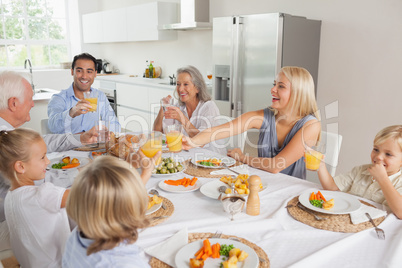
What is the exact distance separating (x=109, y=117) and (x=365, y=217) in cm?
→ 212

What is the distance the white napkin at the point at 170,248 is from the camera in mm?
1009

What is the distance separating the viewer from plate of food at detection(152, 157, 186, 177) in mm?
1724

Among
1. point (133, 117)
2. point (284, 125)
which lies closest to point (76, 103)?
point (284, 125)

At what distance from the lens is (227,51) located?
146 inches

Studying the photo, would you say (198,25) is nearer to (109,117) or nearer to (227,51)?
(227,51)

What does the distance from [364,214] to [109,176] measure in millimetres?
951

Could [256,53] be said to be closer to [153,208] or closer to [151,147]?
[151,147]

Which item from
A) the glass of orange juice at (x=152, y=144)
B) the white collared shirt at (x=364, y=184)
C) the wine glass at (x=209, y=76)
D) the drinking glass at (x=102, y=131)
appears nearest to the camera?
the white collared shirt at (x=364, y=184)

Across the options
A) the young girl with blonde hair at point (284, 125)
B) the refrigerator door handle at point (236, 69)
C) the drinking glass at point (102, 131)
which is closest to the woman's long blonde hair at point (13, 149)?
the drinking glass at point (102, 131)

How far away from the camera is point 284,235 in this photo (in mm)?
1140

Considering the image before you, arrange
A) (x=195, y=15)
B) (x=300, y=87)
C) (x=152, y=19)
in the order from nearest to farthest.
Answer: (x=300, y=87)
(x=195, y=15)
(x=152, y=19)

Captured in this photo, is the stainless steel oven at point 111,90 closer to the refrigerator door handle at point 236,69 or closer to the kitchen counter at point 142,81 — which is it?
the kitchen counter at point 142,81

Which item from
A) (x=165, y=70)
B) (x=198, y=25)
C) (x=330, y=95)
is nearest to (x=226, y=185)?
(x=330, y=95)

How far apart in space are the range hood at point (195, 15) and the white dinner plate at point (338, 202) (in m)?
3.38
